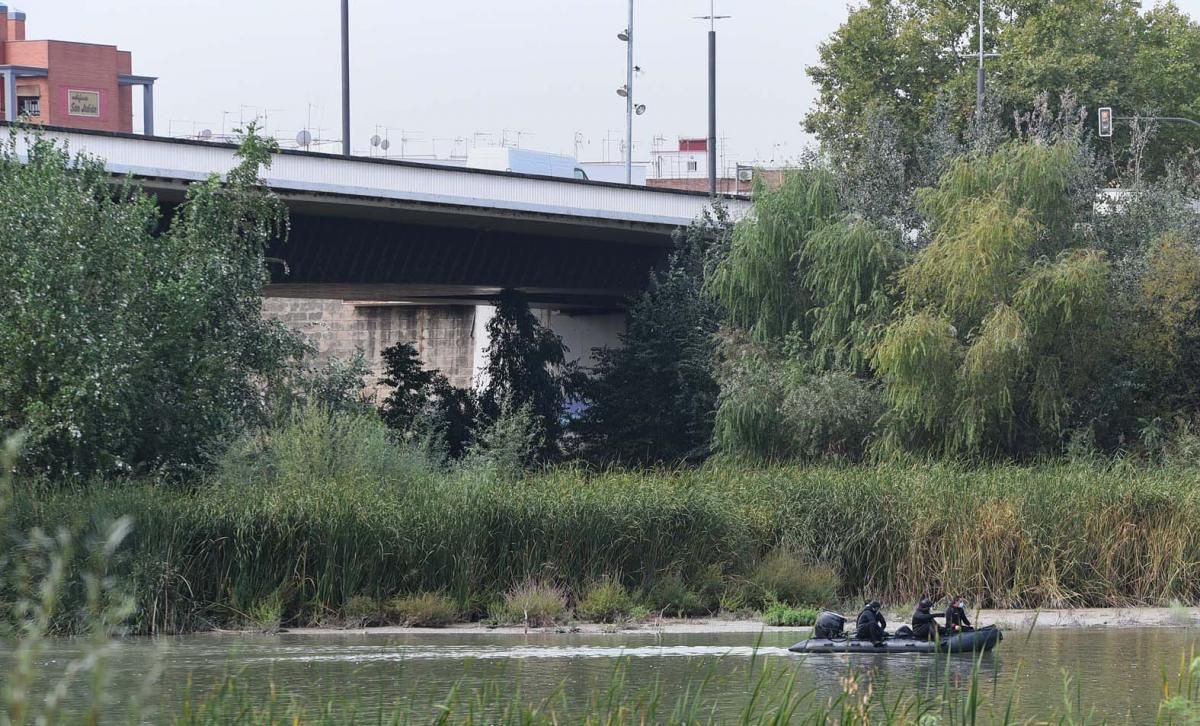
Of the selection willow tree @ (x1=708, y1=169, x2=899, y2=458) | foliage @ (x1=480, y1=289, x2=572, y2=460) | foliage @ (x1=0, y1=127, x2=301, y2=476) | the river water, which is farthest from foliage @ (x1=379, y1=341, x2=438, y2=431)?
the river water

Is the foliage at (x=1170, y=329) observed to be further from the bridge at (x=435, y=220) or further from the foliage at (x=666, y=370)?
the bridge at (x=435, y=220)

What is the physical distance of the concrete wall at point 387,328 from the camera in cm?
6219

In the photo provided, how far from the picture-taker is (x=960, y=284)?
33.9m

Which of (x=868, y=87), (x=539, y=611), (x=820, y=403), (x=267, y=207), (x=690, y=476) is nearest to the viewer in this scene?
(x=539, y=611)

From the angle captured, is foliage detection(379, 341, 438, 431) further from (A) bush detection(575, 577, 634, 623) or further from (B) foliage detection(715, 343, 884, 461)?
(A) bush detection(575, 577, 634, 623)

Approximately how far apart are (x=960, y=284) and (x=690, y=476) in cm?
799

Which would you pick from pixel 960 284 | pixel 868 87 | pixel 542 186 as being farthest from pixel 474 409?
pixel 868 87

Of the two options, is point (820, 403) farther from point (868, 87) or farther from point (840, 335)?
point (868, 87)

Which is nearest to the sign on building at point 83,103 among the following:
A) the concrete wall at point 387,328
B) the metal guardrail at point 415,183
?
the concrete wall at point 387,328

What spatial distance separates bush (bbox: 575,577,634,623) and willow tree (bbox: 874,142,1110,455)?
34.6 ft

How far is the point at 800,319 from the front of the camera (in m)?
38.3

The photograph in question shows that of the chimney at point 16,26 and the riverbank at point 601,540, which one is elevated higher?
the chimney at point 16,26

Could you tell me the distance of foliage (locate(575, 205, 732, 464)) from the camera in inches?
1591

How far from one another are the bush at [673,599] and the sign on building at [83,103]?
63445 mm
